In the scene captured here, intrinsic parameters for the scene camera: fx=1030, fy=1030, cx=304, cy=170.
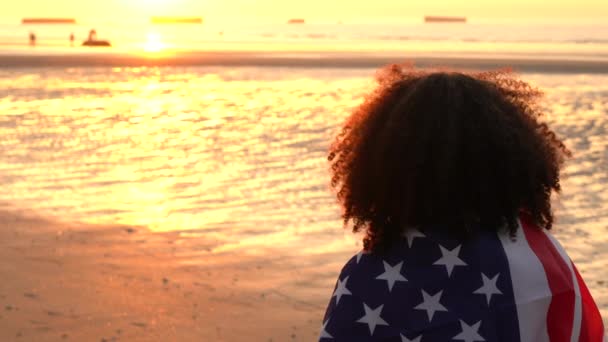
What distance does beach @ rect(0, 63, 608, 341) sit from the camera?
6.61 meters

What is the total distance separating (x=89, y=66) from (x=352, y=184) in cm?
3738

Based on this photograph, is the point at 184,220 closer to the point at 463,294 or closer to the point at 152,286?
A: the point at 152,286

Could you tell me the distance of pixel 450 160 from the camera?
2078 millimetres

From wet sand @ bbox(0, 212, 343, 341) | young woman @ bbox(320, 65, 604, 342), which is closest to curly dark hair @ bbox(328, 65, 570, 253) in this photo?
young woman @ bbox(320, 65, 604, 342)

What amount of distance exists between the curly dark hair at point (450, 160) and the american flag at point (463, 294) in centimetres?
4

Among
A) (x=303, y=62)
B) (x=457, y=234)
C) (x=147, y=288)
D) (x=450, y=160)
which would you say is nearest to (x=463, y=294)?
(x=457, y=234)

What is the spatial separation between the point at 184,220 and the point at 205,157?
14.0ft

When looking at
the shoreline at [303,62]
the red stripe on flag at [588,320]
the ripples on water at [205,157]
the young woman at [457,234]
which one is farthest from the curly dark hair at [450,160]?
the shoreline at [303,62]

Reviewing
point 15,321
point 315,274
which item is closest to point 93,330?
point 15,321

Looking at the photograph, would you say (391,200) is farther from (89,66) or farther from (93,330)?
(89,66)

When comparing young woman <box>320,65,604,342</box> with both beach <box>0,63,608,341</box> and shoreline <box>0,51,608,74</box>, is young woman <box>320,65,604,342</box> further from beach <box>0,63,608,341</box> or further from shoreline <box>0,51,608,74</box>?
shoreline <box>0,51,608,74</box>

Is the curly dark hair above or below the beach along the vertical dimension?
above

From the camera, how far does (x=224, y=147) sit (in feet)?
48.5

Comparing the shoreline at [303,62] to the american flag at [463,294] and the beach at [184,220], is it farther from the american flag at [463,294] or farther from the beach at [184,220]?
the american flag at [463,294]
